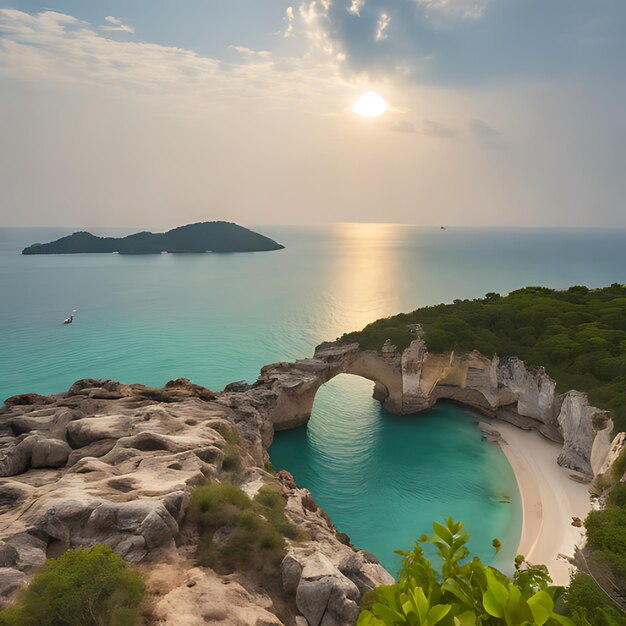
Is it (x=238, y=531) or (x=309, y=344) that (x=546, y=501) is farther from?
(x=309, y=344)

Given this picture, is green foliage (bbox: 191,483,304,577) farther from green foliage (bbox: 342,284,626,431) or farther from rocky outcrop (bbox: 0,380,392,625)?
green foliage (bbox: 342,284,626,431)

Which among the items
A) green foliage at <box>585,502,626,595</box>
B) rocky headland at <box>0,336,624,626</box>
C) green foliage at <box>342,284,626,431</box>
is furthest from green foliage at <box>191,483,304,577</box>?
green foliage at <box>342,284,626,431</box>

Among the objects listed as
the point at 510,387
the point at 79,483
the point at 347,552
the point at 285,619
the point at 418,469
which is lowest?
the point at 418,469

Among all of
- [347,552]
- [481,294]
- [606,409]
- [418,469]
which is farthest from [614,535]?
[481,294]

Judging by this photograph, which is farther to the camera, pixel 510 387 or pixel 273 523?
pixel 510 387

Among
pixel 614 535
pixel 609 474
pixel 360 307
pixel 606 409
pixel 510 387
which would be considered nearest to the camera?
pixel 614 535

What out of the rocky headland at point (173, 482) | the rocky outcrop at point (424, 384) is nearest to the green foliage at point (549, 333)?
the rocky outcrop at point (424, 384)

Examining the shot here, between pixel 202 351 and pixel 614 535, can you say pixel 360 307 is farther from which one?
pixel 614 535
